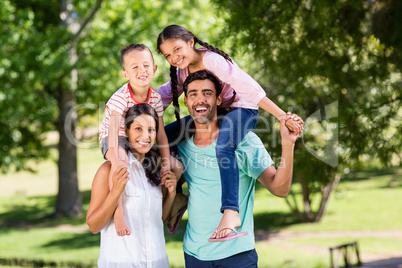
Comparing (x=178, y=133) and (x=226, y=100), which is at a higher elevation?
(x=226, y=100)

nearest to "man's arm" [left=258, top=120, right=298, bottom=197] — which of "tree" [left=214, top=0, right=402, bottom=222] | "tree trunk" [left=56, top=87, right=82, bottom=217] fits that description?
"tree" [left=214, top=0, right=402, bottom=222]

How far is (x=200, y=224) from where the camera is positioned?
7.99 feet

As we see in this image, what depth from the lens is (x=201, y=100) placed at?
248cm

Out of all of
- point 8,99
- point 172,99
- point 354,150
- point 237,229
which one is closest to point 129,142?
point 172,99

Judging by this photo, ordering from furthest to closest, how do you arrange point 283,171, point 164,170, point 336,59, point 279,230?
point 279,230 < point 336,59 < point 164,170 < point 283,171

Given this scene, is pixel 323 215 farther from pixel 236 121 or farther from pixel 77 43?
pixel 236 121

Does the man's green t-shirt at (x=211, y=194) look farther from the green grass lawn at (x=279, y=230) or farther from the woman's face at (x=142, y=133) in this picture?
the green grass lawn at (x=279, y=230)

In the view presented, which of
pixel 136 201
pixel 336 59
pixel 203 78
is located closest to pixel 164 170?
pixel 136 201

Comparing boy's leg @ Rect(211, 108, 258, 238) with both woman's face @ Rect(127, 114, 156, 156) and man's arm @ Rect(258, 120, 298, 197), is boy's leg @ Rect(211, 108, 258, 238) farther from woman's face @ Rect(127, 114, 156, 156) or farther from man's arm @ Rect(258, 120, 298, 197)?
woman's face @ Rect(127, 114, 156, 156)

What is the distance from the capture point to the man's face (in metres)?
2.48

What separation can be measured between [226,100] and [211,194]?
553 millimetres

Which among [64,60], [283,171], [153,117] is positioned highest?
[64,60]

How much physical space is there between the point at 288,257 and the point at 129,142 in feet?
26.5

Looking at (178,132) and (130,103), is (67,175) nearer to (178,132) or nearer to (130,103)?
(178,132)
